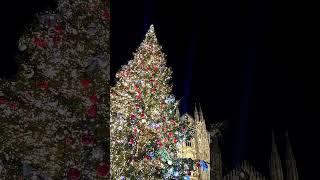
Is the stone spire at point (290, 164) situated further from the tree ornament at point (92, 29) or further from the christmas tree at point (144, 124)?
the christmas tree at point (144, 124)

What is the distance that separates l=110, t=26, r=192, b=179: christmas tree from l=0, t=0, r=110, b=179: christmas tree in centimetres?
462

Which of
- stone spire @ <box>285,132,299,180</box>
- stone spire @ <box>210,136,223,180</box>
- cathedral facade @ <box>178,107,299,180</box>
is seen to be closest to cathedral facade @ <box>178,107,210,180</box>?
cathedral facade @ <box>178,107,299,180</box>

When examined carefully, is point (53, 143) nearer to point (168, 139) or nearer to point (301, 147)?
point (301, 147)

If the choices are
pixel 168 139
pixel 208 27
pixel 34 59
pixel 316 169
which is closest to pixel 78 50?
pixel 34 59

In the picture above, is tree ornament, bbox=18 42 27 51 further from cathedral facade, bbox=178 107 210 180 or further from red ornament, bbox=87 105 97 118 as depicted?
cathedral facade, bbox=178 107 210 180

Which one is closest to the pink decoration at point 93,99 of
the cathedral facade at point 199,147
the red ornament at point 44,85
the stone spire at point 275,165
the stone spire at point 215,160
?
the red ornament at point 44,85

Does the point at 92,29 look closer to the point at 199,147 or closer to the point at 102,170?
the point at 102,170

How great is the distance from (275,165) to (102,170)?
2890 millimetres

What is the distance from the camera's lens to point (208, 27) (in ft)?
23.7

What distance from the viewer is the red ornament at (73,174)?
998mm

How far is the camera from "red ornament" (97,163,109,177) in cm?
102

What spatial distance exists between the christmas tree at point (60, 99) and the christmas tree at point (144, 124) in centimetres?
462

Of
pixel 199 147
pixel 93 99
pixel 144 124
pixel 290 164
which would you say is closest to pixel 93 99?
pixel 93 99

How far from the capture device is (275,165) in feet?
11.6
